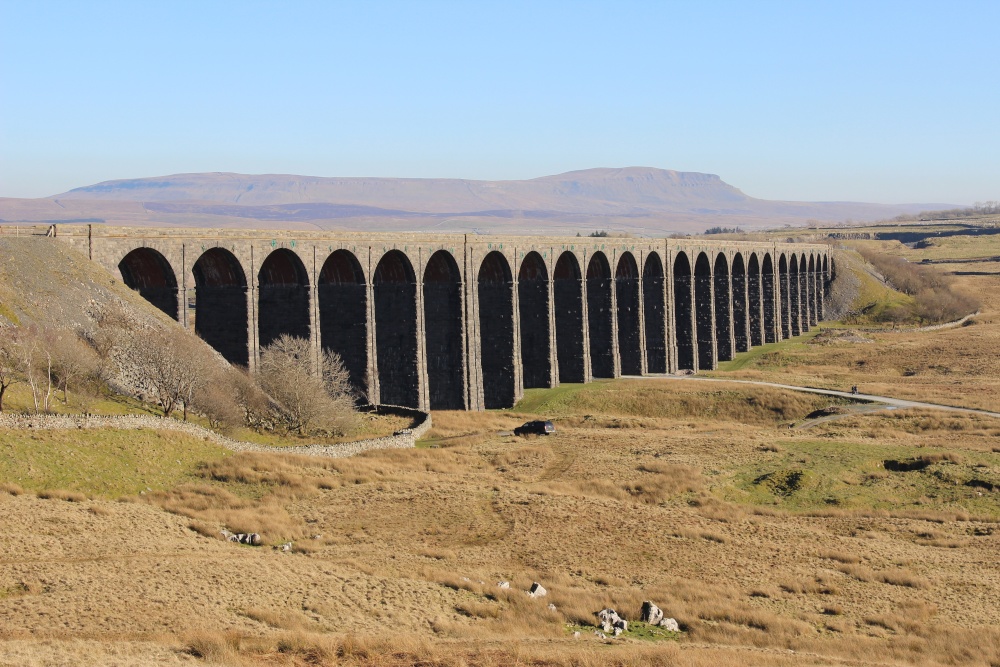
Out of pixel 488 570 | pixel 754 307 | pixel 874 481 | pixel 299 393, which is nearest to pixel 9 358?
pixel 299 393

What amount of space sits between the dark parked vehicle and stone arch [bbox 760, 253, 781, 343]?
206ft

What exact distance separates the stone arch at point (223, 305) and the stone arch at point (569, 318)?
28.8 metres

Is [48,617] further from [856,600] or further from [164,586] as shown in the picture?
[856,600]

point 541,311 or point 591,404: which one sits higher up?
point 541,311

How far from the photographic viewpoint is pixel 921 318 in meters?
125

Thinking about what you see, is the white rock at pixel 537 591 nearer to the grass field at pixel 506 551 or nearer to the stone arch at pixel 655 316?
the grass field at pixel 506 551

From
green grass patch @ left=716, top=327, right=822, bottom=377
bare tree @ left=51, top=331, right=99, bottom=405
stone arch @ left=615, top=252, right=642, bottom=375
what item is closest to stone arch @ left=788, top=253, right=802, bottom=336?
green grass patch @ left=716, top=327, right=822, bottom=377

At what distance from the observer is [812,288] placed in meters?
136

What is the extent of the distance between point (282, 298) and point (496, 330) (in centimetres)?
1778

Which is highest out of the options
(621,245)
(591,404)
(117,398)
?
(621,245)

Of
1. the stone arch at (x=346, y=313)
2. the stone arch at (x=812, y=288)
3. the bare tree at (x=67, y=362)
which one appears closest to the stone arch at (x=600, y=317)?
the stone arch at (x=346, y=313)

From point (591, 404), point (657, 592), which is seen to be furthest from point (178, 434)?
point (591, 404)

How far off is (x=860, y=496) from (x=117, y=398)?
28.8 meters

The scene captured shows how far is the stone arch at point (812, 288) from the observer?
13219 cm
